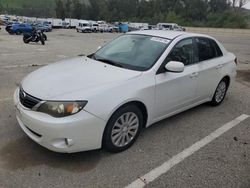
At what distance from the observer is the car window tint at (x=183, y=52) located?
4293 millimetres

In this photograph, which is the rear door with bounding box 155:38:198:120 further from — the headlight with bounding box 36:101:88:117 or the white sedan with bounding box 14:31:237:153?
the headlight with bounding box 36:101:88:117

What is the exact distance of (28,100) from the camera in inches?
132

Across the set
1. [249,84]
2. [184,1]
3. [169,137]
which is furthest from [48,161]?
[184,1]

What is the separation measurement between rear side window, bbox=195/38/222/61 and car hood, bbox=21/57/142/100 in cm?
168

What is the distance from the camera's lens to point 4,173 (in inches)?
123

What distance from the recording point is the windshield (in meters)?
4.07

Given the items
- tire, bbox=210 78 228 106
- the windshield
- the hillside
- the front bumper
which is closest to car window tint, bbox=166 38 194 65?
the windshield

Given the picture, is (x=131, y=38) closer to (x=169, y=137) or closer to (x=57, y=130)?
(x=169, y=137)

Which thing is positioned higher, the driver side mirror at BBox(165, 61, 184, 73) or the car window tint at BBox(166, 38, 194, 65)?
the car window tint at BBox(166, 38, 194, 65)

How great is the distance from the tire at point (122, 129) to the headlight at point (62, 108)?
47 centimetres

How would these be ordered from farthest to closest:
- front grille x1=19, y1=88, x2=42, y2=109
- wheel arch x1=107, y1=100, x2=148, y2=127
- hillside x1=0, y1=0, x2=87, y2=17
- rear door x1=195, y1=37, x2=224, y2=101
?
hillside x1=0, y1=0, x2=87, y2=17, rear door x1=195, y1=37, x2=224, y2=101, wheel arch x1=107, y1=100, x2=148, y2=127, front grille x1=19, y1=88, x2=42, y2=109

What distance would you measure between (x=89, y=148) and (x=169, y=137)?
140 centimetres

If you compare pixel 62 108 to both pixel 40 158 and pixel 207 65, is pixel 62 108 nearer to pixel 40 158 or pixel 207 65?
pixel 40 158

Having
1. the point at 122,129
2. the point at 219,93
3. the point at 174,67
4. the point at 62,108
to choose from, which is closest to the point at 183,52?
the point at 174,67
